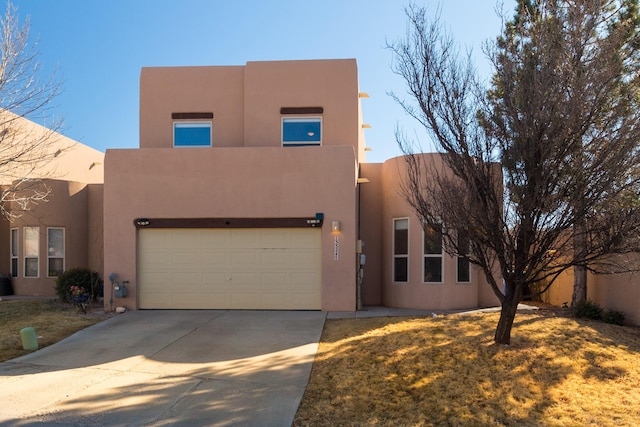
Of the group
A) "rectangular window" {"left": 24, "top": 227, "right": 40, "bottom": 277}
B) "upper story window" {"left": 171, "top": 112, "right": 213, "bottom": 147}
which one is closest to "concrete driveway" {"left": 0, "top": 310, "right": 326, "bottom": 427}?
"upper story window" {"left": 171, "top": 112, "right": 213, "bottom": 147}

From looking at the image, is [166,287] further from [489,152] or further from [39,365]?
[489,152]

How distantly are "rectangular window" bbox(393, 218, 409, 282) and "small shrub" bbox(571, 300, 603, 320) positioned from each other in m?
4.03

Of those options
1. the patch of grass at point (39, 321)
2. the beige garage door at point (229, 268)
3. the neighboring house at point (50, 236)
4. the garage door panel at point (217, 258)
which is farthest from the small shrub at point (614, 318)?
the neighboring house at point (50, 236)

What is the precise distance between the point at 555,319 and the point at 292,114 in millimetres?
9009

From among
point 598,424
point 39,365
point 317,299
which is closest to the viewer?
point 598,424

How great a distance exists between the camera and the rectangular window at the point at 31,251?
15547mm

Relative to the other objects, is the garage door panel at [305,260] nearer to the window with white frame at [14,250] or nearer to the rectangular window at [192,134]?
the rectangular window at [192,134]

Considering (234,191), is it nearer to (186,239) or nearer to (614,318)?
(186,239)

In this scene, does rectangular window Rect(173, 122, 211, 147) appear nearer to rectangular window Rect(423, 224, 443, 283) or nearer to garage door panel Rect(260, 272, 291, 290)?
garage door panel Rect(260, 272, 291, 290)

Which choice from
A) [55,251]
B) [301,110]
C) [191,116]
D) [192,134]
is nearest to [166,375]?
[301,110]

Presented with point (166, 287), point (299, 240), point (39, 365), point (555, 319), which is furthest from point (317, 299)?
point (39, 365)

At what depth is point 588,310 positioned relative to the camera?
420 inches

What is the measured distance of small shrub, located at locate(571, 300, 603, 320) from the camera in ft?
34.8

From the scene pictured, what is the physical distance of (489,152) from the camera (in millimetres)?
7145
